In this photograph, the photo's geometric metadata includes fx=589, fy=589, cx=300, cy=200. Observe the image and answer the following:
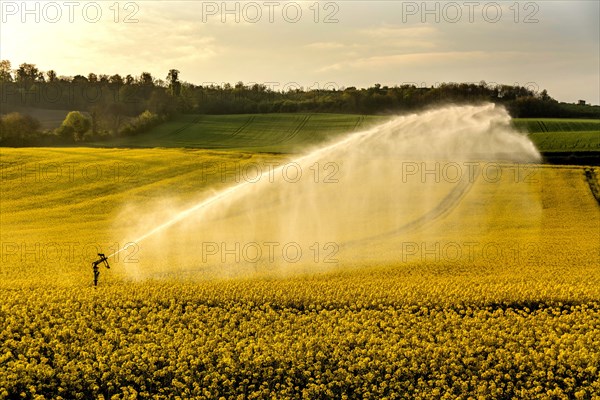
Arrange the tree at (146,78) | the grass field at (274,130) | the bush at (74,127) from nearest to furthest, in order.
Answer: the grass field at (274,130)
the bush at (74,127)
the tree at (146,78)

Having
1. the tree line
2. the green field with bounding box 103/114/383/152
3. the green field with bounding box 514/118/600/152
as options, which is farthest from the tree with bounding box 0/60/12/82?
the green field with bounding box 514/118/600/152

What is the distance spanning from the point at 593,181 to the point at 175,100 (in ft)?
280

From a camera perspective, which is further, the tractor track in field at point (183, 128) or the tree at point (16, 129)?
the tractor track in field at point (183, 128)

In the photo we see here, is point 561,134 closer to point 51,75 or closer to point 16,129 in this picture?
point 16,129

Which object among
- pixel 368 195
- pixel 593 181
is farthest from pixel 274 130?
pixel 368 195

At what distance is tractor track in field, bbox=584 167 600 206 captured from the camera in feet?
150

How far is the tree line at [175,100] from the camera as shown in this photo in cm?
9112

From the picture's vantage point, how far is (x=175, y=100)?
4601 inches

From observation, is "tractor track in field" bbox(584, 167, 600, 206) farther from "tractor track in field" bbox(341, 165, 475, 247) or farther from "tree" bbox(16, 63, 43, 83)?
"tree" bbox(16, 63, 43, 83)

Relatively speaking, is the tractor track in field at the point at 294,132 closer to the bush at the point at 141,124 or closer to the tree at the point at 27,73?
the bush at the point at 141,124

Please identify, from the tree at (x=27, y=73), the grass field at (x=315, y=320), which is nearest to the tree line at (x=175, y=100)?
the tree at (x=27, y=73)

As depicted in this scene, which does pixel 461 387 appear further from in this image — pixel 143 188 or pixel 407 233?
pixel 143 188

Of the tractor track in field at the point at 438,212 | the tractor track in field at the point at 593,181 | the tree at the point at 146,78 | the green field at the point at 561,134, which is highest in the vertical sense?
the tree at the point at 146,78

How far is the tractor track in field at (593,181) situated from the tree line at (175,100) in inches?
991
